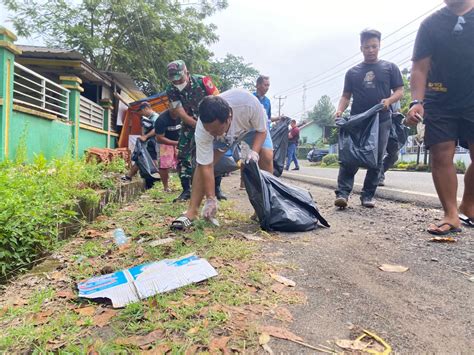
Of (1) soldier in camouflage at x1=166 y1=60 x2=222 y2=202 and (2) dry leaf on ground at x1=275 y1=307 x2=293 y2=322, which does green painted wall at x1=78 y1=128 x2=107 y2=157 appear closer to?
(1) soldier in camouflage at x1=166 y1=60 x2=222 y2=202

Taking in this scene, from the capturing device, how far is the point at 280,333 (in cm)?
121

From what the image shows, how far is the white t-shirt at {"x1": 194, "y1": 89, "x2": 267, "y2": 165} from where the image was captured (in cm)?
285

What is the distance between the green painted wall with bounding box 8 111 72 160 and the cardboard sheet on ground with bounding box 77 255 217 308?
4125mm

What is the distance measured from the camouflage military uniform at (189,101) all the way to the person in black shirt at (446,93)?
6.81 ft

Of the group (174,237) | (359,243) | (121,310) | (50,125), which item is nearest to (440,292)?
(359,243)

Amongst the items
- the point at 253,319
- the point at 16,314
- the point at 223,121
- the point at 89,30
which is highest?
the point at 89,30

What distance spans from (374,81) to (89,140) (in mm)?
8160

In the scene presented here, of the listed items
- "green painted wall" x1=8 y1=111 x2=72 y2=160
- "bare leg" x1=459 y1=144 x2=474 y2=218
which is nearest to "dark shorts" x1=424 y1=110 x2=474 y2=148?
"bare leg" x1=459 y1=144 x2=474 y2=218

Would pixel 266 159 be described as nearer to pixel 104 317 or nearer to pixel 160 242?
pixel 160 242

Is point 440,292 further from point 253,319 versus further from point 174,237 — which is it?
point 174,237

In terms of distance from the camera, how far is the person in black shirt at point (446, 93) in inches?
101

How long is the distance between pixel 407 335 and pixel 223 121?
5.83ft

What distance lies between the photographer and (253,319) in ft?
4.27

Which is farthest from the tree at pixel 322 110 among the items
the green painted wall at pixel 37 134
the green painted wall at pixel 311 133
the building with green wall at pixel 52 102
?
the green painted wall at pixel 37 134
